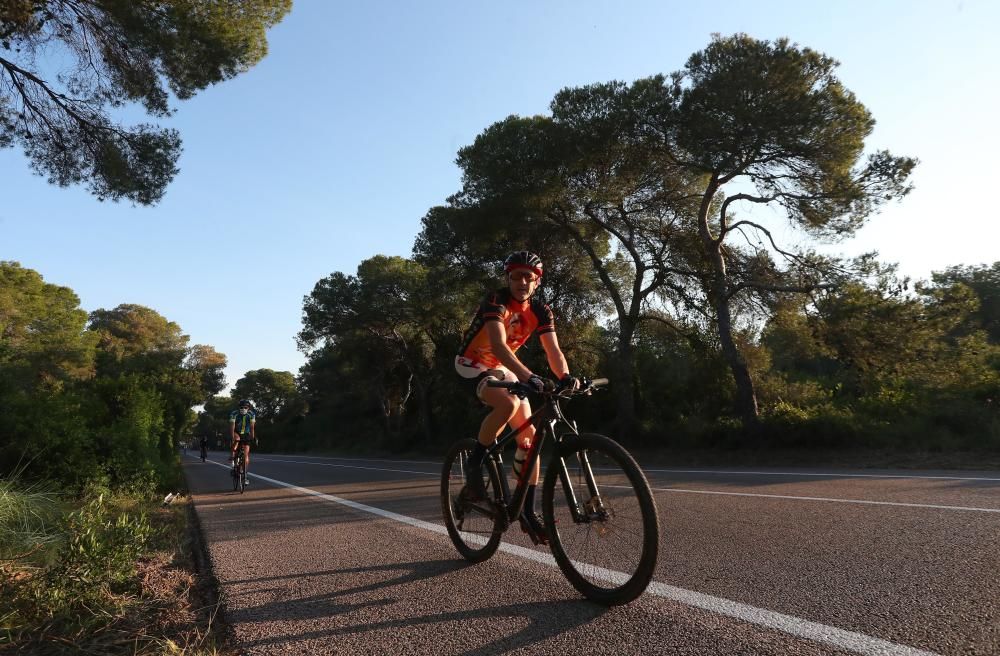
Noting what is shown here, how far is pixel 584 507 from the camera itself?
10.0ft

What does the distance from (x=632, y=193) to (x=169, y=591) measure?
58.5 ft

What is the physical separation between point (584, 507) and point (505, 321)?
4.05 feet

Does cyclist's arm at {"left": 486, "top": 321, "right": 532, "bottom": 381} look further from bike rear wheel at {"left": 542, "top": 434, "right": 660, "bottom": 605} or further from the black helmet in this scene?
bike rear wheel at {"left": 542, "top": 434, "right": 660, "bottom": 605}

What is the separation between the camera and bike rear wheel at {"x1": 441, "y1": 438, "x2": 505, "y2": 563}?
3.71 m

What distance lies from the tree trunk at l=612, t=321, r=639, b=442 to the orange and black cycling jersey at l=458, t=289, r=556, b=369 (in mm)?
16051

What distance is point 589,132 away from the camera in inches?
711

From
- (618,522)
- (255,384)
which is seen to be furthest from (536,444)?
(255,384)

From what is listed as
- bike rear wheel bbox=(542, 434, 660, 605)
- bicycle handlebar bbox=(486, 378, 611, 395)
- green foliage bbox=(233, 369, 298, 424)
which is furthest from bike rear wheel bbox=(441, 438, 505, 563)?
green foliage bbox=(233, 369, 298, 424)

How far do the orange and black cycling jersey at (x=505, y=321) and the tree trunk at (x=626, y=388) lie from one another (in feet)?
52.7

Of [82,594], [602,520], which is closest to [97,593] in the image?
[82,594]

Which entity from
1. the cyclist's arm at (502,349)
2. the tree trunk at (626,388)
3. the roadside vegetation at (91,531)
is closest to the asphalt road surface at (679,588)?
Answer: the roadside vegetation at (91,531)

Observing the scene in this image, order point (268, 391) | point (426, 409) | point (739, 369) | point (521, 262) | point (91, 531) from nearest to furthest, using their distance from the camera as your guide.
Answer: point (91, 531) → point (521, 262) → point (739, 369) → point (426, 409) → point (268, 391)

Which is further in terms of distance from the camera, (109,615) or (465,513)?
(465,513)

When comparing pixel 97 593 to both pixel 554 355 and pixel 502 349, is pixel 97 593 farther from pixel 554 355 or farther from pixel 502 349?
pixel 554 355
